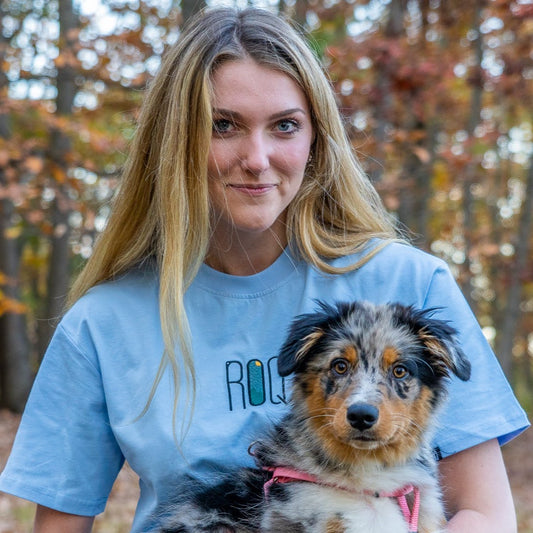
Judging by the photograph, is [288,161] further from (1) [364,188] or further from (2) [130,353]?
(2) [130,353]

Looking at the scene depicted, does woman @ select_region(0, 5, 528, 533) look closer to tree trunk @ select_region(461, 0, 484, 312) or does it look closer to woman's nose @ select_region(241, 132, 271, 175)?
woman's nose @ select_region(241, 132, 271, 175)

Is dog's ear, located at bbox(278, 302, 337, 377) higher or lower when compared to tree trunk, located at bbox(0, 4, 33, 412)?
higher

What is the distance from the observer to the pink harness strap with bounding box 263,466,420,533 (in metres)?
2.51

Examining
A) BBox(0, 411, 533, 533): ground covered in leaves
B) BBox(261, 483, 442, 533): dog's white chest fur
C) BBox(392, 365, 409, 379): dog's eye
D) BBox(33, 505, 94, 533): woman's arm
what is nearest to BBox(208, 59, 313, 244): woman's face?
BBox(392, 365, 409, 379): dog's eye

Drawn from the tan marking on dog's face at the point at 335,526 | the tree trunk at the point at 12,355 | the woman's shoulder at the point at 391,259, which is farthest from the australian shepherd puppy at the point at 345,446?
the tree trunk at the point at 12,355

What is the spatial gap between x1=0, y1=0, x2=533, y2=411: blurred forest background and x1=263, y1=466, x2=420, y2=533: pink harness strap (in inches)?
169

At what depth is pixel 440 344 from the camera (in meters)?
2.54

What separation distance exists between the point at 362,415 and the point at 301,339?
1.24 ft

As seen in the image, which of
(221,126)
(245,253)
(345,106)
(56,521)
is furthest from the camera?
(345,106)

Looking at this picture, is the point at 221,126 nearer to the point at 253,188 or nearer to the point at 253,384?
the point at 253,188

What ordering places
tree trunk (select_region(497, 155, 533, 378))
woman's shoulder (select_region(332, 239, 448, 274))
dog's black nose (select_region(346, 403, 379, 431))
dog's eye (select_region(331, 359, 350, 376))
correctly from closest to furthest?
dog's black nose (select_region(346, 403, 379, 431)) → dog's eye (select_region(331, 359, 350, 376)) → woman's shoulder (select_region(332, 239, 448, 274)) → tree trunk (select_region(497, 155, 533, 378))

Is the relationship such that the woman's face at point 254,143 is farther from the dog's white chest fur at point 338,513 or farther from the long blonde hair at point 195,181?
the dog's white chest fur at point 338,513

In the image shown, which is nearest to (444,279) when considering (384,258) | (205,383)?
(384,258)

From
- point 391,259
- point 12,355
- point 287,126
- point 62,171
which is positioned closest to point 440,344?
point 391,259
